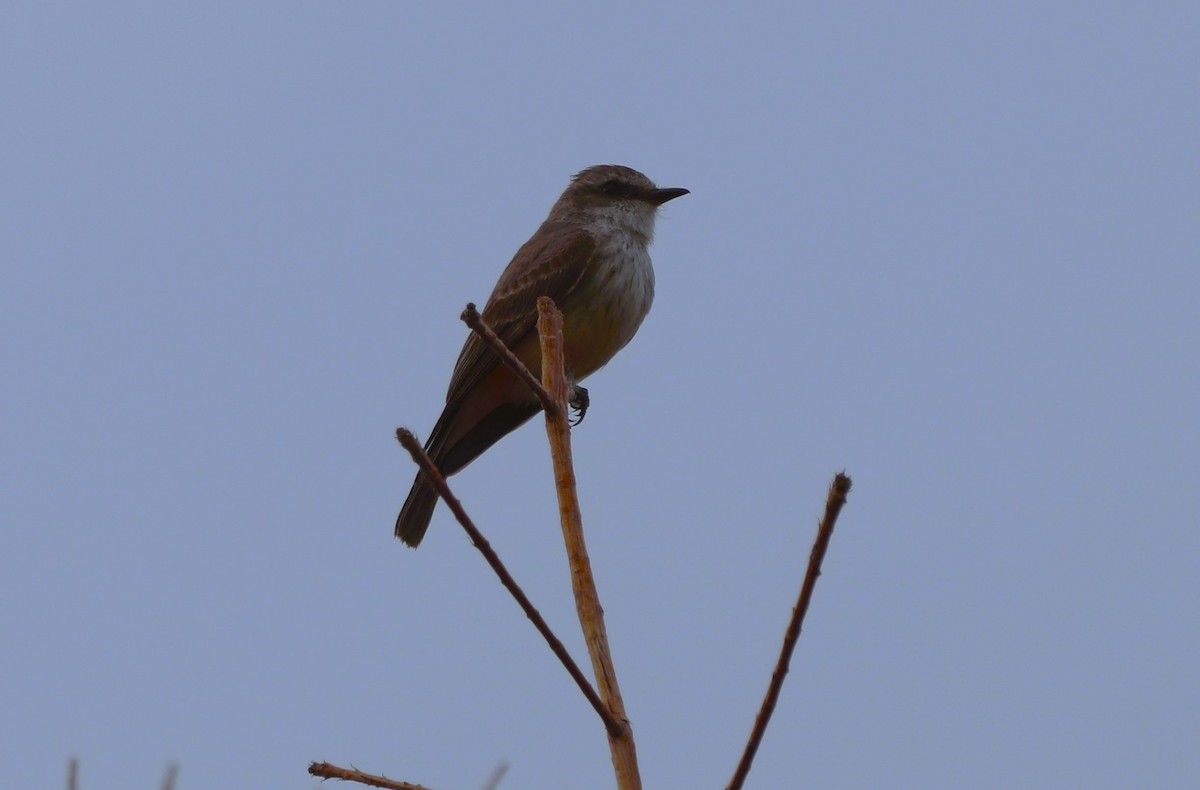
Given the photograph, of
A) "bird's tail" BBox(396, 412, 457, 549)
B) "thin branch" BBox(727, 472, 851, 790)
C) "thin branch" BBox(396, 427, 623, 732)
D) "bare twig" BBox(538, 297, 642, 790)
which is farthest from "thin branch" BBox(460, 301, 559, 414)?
"bird's tail" BBox(396, 412, 457, 549)

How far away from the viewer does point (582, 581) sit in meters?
3.00

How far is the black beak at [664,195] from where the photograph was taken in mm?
9039

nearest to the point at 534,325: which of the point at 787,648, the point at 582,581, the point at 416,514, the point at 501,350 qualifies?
the point at 416,514

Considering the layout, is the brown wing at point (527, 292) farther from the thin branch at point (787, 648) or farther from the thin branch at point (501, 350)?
the thin branch at point (787, 648)

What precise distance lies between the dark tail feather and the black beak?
270 cm

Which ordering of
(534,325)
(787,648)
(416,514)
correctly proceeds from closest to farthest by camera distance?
(787,648) < (416,514) < (534,325)

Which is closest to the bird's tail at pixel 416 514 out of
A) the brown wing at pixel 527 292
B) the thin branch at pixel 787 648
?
the brown wing at pixel 527 292

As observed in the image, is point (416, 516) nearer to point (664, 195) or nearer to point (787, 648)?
point (664, 195)

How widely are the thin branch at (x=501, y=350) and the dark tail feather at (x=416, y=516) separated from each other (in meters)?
4.07

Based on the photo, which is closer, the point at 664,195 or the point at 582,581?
the point at 582,581

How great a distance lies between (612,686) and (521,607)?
317 mm

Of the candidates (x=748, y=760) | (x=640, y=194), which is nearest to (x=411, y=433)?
(x=748, y=760)

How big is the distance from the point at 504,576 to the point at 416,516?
201 inches

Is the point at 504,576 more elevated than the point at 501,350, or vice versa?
the point at 501,350
